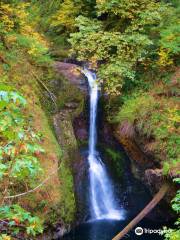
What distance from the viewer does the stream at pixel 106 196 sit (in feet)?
32.5

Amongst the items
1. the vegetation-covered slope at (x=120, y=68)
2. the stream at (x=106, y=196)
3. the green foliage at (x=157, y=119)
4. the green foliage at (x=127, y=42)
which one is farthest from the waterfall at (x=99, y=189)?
the green foliage at (x=157, y=119)

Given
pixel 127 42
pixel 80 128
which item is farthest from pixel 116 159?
pixel 127 42

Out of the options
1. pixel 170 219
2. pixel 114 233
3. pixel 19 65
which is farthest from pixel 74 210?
pixel 19 65

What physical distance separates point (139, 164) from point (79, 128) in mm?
2224

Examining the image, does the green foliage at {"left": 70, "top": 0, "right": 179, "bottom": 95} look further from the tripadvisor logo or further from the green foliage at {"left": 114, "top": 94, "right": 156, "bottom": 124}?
the tripadvisor logo

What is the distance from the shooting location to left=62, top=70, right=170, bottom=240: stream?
990cm

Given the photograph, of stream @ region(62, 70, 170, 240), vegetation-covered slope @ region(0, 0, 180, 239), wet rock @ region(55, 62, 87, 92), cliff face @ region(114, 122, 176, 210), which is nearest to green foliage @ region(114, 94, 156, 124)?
vegetation-covered slope @ region(0, 0, 180, 239)

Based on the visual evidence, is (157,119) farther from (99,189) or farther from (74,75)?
(74,75)

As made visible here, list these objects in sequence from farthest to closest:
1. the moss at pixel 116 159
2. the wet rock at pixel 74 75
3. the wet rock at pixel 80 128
Answer: 1. the wet rock at pixel 74 75
2. the wet rock at pixel 80 128
3. the moss at pixel 116 159

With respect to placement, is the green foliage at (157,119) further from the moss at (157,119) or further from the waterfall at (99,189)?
the waterfall at (99,189)

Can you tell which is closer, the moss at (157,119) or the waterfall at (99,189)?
the moss at (157,119)

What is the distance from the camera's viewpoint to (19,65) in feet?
35.3

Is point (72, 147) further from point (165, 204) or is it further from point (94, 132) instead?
point (165, 204)

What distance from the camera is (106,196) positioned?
10867 millimetres
